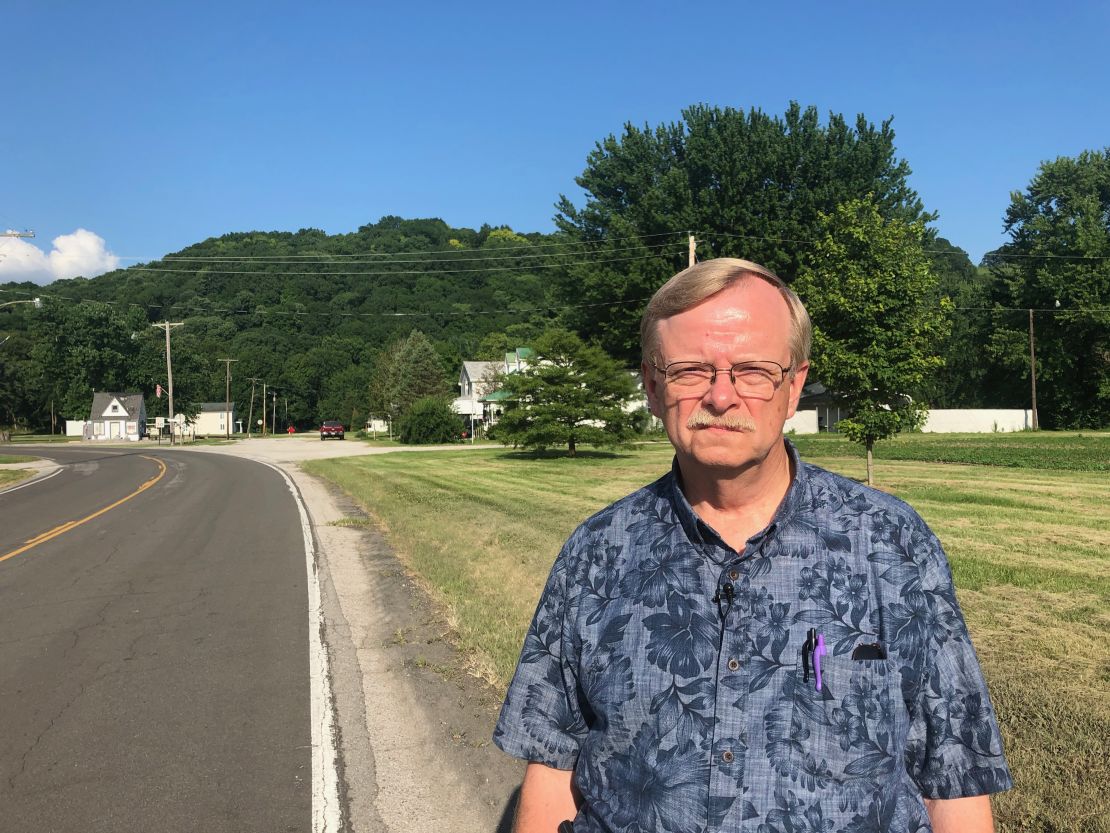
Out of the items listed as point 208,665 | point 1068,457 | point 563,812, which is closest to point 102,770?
point 208,665

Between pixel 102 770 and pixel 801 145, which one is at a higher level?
pixel 801 145

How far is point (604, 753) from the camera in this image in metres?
1.87

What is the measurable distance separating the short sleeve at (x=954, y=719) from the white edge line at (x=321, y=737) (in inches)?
132

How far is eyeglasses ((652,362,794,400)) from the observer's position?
1.96 metres

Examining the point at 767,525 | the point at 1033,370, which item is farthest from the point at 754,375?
the point at 1033,370

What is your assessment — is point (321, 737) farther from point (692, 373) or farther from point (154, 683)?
point (692, 373)

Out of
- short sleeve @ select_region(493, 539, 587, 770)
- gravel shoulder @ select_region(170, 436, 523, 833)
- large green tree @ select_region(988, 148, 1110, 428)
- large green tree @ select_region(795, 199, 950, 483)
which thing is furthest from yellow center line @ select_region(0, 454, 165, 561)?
large green tree @ select_region(988, 148, 1110, 428)

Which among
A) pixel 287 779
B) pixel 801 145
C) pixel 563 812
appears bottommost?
pixel 287 779

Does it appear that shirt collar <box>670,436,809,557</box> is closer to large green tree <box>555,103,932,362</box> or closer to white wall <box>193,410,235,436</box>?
large green tree <box>555,103,932,362</box>

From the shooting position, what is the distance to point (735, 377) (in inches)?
77.0

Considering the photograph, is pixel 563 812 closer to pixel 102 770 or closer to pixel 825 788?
pixel 825 788

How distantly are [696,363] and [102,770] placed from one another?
15.5 ft

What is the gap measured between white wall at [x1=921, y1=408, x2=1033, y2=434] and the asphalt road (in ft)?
172

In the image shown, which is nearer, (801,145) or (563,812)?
(563,812)
